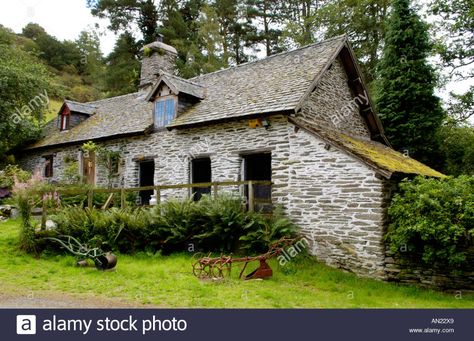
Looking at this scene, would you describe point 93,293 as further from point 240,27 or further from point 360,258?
point 240,27

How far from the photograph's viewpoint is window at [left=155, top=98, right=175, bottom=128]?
1556cm

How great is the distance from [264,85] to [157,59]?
9134mm

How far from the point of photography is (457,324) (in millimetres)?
6824

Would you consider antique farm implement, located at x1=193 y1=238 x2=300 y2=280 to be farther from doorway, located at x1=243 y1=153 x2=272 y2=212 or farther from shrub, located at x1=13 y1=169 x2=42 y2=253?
shrub, located at x1=13 y1=169 x2=42 y2=253

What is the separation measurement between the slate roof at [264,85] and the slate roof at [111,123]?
294 centimetres

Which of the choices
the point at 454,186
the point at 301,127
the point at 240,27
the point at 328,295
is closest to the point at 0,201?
the point at 301,127

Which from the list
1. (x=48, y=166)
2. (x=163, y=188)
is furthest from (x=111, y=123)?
(x=163, y=188)

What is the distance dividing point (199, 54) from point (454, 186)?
2298cm

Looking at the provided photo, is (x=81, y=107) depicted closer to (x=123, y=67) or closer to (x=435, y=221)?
(x=123, y=67)

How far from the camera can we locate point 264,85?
47.4 ft

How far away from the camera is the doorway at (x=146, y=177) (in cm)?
1666

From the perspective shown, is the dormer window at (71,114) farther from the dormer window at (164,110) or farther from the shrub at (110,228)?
the shrub at (110,228)

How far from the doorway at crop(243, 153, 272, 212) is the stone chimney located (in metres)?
8.90

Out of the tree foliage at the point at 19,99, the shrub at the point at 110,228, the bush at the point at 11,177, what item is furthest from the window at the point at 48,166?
the shrub at the point at 110,228
